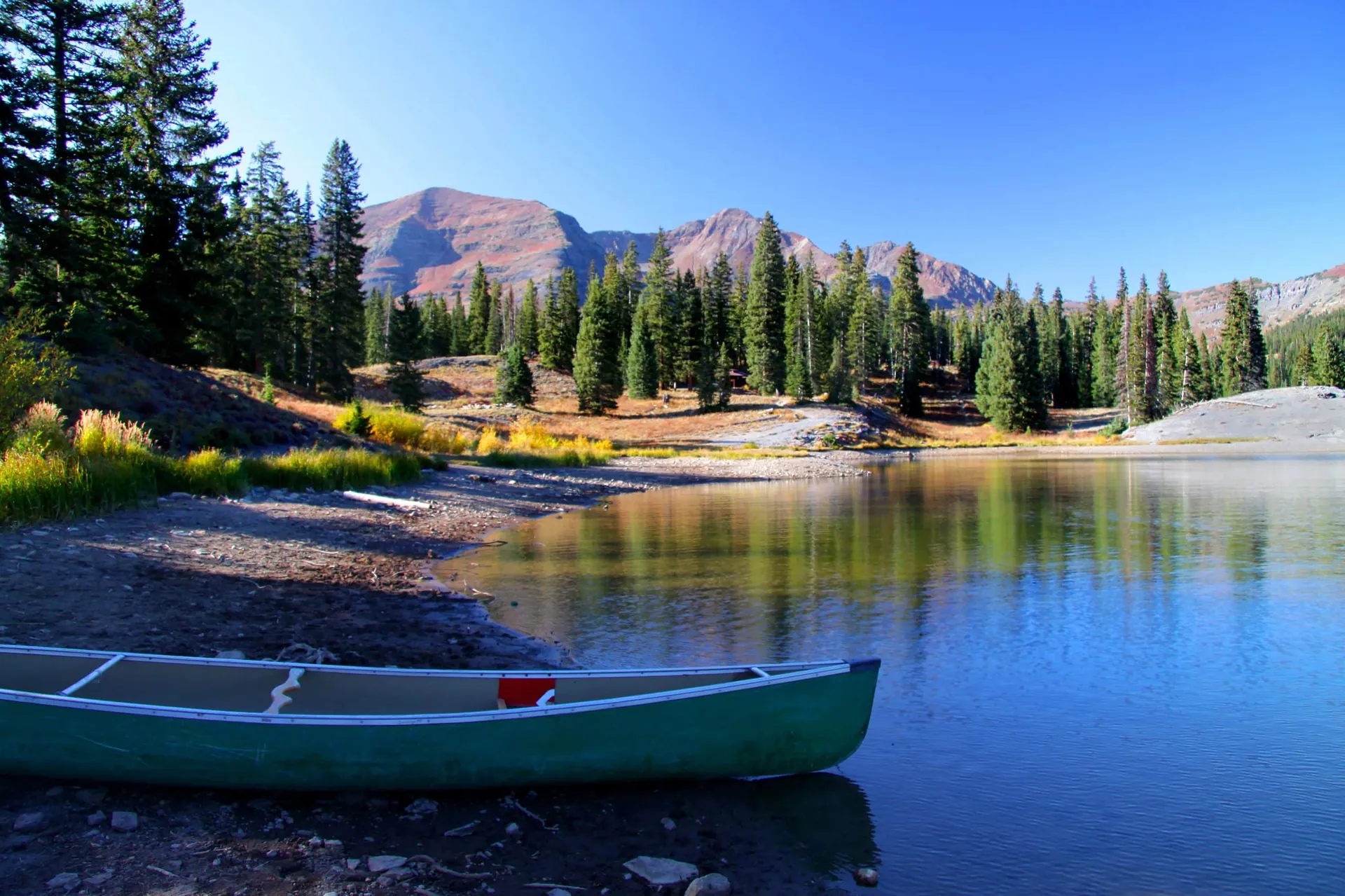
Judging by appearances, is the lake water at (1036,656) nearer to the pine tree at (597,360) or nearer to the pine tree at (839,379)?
the pine tree at (597,360)

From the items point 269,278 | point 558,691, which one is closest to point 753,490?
point 558,691

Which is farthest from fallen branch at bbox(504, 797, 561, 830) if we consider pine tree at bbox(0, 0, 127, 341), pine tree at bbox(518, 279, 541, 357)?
pine tree at bbox(518, 279, 541, 357)

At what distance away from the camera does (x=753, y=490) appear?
32.2m

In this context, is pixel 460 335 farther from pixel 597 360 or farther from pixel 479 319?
pixel 597 360

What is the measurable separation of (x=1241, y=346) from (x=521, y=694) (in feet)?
348

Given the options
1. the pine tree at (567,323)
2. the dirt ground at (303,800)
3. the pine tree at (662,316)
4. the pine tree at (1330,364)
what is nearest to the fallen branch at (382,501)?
the dirt ground at (303,800)

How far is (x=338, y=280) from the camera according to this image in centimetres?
5278

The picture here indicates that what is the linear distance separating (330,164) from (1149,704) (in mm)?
61262

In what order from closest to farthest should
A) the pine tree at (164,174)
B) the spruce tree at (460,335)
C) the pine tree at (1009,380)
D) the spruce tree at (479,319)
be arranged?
the pine tree at (164,174), the pine tree at (1009,380), the spruce tree at (479,319), the spruce tree at (460,335)

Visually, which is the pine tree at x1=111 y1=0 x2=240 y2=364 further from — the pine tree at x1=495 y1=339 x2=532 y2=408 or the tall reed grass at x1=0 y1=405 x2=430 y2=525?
the pine tree at x1=495 y1=339 x2=532 y2=408

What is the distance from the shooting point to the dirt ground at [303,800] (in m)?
4.08

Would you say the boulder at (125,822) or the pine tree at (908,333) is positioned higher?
the pine tree at (908,333)

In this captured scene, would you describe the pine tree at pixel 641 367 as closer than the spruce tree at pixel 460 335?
Yes

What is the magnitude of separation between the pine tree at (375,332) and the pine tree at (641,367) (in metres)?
43.8
